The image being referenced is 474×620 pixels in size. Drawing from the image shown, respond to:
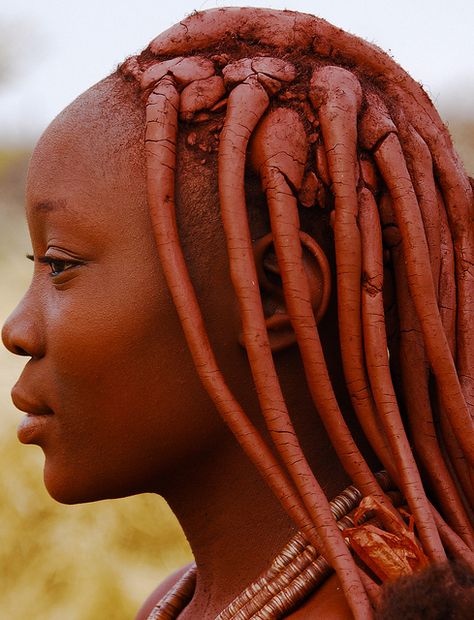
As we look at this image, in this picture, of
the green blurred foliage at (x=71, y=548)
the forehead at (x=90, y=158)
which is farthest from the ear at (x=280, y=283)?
the green blurred foliage at (x=71, y=548)

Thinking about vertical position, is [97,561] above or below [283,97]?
below

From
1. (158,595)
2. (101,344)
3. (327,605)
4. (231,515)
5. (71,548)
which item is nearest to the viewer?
(327,605)

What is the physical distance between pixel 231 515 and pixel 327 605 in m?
0.32

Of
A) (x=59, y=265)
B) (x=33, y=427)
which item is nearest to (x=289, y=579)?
(x=33, y=427)

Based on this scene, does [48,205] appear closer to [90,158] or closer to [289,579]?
[90,158]

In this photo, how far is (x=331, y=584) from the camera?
1.95 metres

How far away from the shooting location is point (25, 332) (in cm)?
208

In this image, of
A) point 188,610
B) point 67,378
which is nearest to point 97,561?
point 188,610

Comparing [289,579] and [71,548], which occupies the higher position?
[289,579]

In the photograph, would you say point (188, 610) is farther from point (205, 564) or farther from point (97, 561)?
point (97, 561)

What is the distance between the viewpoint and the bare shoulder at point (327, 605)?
187cm

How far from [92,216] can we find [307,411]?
0.52 metres

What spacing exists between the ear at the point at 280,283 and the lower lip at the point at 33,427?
15.4 inches

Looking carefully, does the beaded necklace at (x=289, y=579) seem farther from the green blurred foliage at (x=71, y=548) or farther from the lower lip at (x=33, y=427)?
the green blurred foliage at (x=71, y=548)
